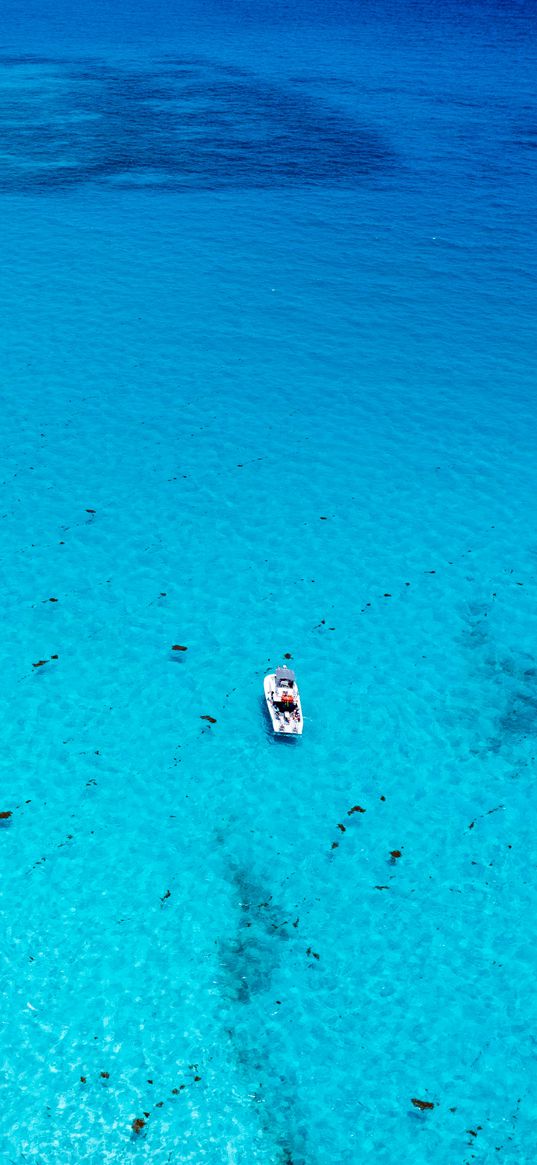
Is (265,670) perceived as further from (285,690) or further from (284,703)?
(284,703)

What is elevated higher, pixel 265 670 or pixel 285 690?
pixel 285 690

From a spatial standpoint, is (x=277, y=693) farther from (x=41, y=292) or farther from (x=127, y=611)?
(x=41, y=292)

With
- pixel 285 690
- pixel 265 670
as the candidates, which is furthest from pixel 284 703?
pixel 265 670

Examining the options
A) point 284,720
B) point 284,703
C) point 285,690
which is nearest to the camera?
point 284,720

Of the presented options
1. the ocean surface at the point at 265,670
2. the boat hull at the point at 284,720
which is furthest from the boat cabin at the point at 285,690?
the ocean surface at the point at 265,670

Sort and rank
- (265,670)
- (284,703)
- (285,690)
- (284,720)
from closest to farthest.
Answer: (284,720)
(284,703)
(285,690)
(265,670)

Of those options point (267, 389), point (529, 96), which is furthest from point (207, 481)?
point (529, 96)

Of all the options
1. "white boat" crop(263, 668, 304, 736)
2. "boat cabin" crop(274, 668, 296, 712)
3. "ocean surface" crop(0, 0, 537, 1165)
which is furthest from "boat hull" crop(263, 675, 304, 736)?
"ocean surface" crop(0, 0, 537, 1165)
